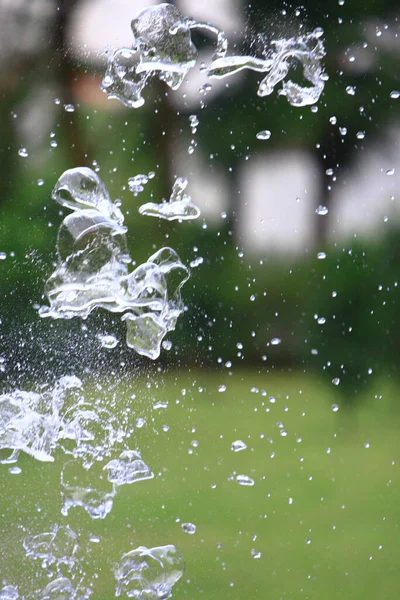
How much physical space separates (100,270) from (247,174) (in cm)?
254

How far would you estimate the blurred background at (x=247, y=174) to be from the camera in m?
3.65

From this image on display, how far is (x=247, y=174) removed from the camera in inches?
160

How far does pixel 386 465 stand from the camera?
4.05 metres

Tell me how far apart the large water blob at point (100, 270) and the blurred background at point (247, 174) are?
158 centimetres

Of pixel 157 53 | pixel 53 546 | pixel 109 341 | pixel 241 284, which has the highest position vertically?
pixel 241 284

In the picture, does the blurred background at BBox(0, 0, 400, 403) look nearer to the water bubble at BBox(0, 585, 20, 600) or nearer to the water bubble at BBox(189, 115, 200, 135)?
the water bubble at BBox(189, 115, 200, 135)

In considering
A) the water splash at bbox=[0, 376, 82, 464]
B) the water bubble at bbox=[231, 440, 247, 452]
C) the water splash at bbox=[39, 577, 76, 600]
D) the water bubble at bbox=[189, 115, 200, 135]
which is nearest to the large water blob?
the water splash at bbox=[0, 376, 82, 464]

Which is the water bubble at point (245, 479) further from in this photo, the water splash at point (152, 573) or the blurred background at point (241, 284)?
the water splash at point (152, 573)

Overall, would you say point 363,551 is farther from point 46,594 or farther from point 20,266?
point 20,266

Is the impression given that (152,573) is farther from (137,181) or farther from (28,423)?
(137,181)

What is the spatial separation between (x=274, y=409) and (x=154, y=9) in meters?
3.11

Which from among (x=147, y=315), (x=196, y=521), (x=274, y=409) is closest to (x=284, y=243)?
(x=274, y=409)

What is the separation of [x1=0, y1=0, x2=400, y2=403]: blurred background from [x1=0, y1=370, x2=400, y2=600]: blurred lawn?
23cm

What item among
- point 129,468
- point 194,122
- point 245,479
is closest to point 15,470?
point 245,479
